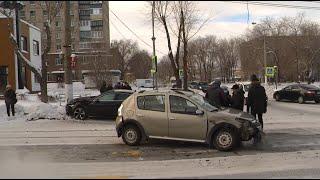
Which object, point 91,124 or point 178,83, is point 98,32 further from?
point 91,124

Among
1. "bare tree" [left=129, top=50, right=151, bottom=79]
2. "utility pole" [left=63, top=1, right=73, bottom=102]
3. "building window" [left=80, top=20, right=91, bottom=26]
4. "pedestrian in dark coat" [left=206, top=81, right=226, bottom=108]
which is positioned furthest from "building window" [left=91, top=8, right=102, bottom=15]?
"pedestrian in dark coat" [left=206, top=81, right=226, bottom=108]

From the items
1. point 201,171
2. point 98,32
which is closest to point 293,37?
point 98,32

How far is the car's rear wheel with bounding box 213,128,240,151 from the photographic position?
1393 centimetres

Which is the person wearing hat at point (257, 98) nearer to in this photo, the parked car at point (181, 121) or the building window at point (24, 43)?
the parked car at point (181, 121)

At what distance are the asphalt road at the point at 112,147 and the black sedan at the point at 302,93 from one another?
17.6 m

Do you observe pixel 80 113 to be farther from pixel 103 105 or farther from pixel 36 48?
pixel 36 48

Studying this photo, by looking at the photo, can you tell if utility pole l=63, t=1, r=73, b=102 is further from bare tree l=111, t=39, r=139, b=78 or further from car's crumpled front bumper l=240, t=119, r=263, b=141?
bare tree l=111, t=39, r=139, b=78

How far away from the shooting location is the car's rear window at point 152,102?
581 inches

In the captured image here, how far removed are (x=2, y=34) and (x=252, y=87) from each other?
32.4 meters

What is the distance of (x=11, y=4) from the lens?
1409 cm

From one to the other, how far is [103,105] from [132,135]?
810 cm

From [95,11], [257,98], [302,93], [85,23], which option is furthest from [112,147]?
[85,23]

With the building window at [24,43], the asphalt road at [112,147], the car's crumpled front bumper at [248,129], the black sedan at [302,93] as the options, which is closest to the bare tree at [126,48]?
the building window at [24,43]

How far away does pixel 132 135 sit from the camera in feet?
49.2
